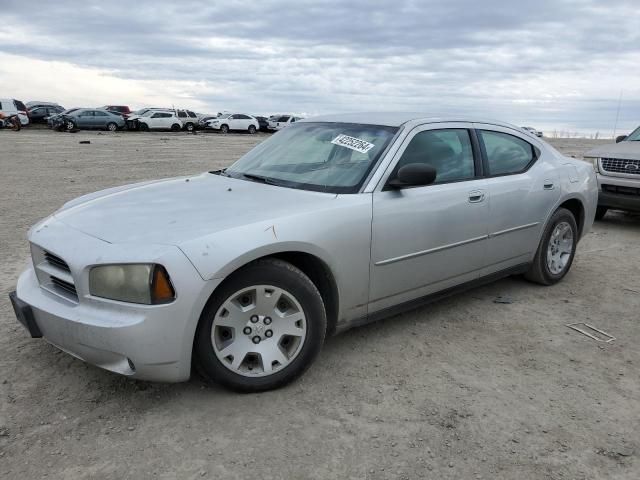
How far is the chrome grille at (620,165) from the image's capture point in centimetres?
772

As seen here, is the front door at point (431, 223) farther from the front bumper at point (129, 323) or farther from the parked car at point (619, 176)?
the parked car at point (619, 176)

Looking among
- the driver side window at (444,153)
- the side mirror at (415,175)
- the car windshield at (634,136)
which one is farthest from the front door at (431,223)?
the car windshield at (634,136)

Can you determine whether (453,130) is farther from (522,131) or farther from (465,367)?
(465,367)

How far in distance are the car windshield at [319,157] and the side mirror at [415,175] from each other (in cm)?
24

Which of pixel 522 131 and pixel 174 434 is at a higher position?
pixel 522 131

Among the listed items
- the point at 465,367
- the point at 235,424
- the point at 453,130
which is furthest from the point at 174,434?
the point at 453,130

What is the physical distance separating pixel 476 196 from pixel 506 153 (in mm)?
730

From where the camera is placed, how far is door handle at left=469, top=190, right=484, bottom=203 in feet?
13.4

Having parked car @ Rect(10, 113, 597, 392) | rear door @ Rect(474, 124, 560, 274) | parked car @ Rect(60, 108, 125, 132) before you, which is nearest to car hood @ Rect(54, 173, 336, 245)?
parked car @ Rect(10, 113, 597, 392)

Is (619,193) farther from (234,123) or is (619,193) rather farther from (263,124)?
(263,124)

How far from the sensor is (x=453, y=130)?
422 cm

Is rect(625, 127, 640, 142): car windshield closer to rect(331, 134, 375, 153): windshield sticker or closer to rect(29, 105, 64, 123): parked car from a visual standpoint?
rect(331, 134, 375, 153): windshield sticker

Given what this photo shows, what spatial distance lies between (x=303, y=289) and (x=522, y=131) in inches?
113

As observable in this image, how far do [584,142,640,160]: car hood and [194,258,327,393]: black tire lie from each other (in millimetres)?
6445
